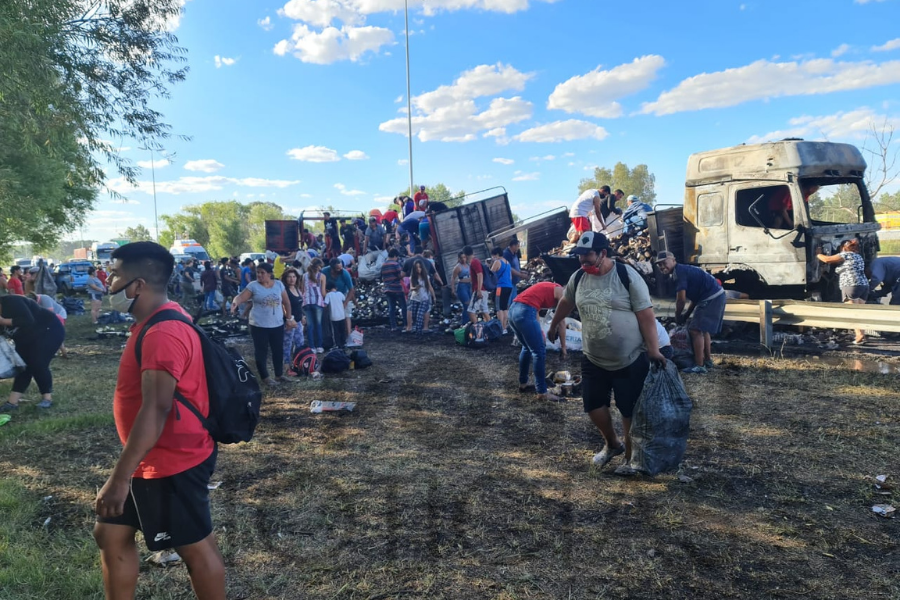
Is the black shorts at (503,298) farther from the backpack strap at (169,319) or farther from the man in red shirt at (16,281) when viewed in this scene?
the man in red shirt at (16,281)

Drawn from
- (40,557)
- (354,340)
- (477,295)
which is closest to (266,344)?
(354,340)

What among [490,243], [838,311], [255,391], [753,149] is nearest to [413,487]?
[255,391]

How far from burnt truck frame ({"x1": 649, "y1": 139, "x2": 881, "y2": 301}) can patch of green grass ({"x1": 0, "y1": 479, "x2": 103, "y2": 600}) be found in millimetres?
8676

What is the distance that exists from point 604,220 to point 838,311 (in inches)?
221

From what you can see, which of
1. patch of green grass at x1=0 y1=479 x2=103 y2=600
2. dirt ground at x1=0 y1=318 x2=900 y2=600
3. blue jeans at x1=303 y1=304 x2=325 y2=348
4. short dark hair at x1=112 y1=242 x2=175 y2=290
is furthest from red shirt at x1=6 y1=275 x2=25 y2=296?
short dark hair at x1=112 y1=242 x2=175 y2=290

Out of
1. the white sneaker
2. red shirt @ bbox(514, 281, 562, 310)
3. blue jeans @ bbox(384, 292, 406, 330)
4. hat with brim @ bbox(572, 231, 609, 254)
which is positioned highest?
hat with brim @ bbox(572, 231, 609, 254)

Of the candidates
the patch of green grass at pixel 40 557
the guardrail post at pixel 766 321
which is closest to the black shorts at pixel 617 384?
the patch of green grass at pixel 40 557

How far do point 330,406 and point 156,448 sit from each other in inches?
169

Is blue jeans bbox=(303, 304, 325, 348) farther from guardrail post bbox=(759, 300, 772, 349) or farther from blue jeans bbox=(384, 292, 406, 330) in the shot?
guardrail post bbox=(759, 300, 772, 349)

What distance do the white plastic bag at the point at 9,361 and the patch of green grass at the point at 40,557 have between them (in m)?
2.88

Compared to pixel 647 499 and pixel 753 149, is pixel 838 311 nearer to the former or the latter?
pixel 753 149

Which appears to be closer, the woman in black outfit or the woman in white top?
the woman in black outfit

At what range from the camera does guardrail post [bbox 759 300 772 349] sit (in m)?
7.94

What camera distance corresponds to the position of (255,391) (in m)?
2.43
